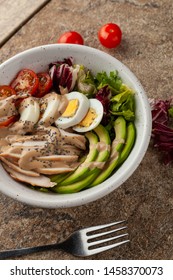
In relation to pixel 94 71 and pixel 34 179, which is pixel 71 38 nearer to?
pixel 94 71

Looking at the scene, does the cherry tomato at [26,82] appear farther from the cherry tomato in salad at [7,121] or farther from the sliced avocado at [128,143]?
the sliced avocado at [128,143]

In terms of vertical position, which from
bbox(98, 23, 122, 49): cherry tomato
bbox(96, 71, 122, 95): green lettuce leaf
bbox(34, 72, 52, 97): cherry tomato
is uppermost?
bbox(98, 23, 122, 49): cherry tomato

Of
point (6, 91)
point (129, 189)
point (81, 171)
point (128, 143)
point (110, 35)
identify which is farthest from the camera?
point (110, 35)

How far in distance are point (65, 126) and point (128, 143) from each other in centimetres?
33

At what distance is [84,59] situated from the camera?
9.29ft

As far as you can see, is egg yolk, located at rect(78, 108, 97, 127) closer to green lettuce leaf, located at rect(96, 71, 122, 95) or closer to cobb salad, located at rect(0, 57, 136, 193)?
cobb salad, located at rect(0, 57, 136, 193)

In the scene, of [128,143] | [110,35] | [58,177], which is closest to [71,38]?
[110,35]

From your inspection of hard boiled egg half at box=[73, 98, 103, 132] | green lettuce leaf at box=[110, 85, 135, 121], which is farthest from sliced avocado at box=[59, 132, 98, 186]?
green lettuce leaf at box=[110, 85, 135, 121]

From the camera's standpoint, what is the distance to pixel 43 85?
2779mm

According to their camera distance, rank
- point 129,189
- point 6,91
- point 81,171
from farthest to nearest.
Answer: point 129,189, point 6,91, point 81,171

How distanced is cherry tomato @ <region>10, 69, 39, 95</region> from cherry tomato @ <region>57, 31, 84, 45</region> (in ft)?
1.90

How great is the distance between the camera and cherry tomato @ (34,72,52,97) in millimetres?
2770

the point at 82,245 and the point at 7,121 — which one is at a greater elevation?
the point at 7,121
